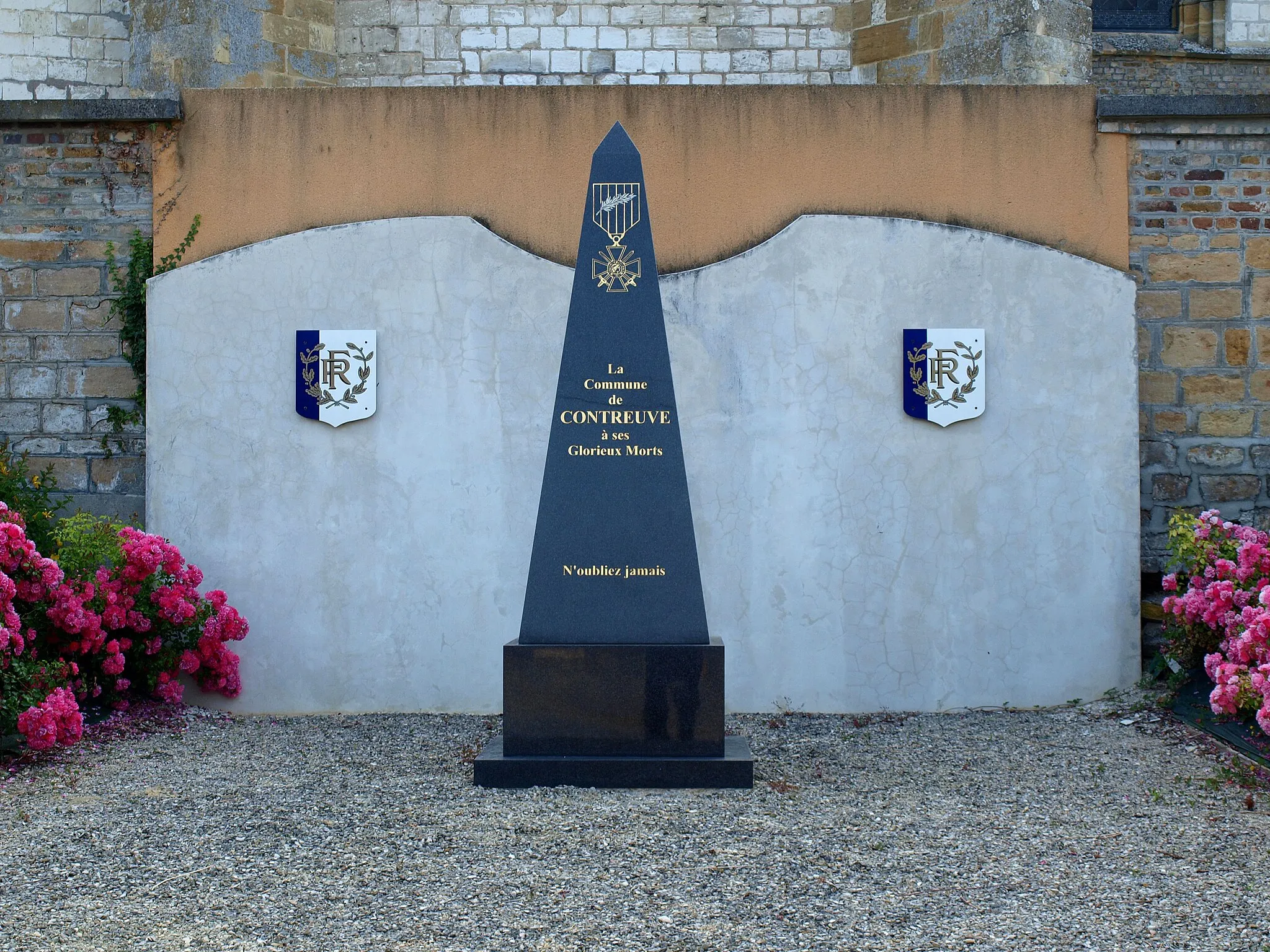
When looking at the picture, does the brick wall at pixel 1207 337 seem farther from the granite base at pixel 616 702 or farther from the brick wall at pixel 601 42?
the brick wall at pixel 601 42

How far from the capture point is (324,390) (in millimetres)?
5352

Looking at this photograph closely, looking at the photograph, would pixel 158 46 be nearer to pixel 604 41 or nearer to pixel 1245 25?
pixel 604 41

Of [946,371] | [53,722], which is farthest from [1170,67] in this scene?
[53,722]

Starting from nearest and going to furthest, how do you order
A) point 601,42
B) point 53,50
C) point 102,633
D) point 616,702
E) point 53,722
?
1. point 616,702
2. point 53,722
3. point 102,633
4. point 601,42
5. point 53,50

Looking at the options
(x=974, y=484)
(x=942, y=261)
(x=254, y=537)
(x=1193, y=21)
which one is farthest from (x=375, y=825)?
(x=1193, y=21)

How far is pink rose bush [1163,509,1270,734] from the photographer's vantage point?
404 centimetres

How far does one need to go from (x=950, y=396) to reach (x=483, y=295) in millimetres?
2129

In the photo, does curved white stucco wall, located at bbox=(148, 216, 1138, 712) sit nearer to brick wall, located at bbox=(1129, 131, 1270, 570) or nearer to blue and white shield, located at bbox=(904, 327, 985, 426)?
blue and white shield, located at bbox=(904, 327, 985, 426)

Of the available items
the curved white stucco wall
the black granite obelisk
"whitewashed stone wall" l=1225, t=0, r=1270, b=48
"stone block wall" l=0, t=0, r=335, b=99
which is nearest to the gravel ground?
the black granite obelisk

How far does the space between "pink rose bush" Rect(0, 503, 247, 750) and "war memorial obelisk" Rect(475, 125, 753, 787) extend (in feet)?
5.40

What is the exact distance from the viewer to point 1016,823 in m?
3.54

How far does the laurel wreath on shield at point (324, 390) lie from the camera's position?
5336 millimetres

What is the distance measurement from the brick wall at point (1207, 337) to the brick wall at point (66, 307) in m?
4.64

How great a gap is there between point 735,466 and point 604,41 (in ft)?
19.1
